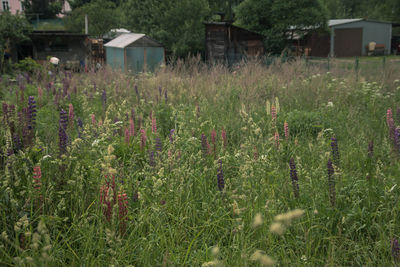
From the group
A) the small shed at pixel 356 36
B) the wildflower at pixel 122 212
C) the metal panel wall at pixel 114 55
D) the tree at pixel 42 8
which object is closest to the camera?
the wildflower at pixel 122 212

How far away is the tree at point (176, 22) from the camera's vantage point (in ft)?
92.6

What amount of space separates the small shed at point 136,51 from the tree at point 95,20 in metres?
Result: 15.3

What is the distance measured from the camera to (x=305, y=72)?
10.1m

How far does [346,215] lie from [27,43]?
3133 cm

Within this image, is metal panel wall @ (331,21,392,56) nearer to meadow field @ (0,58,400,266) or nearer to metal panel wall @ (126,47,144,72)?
metal panel wall @ (126,47,144,72)

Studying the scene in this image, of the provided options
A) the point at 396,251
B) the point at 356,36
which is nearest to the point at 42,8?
the point at 356,36

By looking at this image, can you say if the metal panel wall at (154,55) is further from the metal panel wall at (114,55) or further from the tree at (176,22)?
the tree at (176,22)

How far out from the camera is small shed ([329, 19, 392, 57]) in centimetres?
4138

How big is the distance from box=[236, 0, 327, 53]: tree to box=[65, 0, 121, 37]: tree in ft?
49.5

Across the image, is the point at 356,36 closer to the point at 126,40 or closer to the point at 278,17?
the point at 278,17

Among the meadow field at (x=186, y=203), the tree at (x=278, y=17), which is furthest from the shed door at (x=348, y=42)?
the meadow field at (x=186, y=203)

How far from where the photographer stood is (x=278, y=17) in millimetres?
29344

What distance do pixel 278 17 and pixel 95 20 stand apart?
19.1m

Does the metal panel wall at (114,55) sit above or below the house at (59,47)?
below
